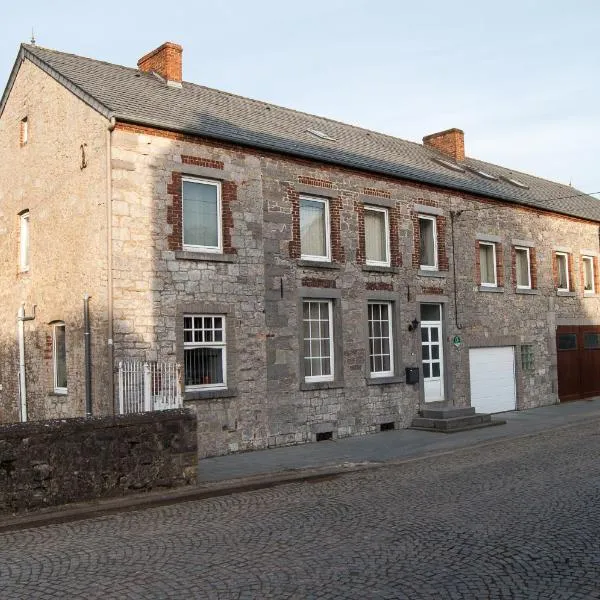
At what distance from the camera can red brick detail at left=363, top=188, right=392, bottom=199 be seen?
17339 millimetres

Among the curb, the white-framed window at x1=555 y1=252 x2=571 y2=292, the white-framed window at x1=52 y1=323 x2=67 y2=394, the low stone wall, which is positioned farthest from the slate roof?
the curb

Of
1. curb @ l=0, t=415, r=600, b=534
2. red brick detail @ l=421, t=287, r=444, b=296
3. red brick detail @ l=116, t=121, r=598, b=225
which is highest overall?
red brick detail @ l=116, t=121, r=598, b=225

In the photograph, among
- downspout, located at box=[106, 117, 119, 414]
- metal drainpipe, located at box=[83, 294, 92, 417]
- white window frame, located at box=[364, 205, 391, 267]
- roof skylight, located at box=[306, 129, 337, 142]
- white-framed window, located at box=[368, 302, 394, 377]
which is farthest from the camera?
roof skylight, located at box=[306, 129, 337, 142]

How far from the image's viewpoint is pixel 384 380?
17.1 metres

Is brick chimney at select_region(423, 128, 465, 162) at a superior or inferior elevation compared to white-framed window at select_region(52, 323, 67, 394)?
superior

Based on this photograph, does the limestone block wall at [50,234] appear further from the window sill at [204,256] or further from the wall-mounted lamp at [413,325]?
the wall-mounted lamp at [413,325]

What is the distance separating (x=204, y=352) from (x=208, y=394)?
0.90m

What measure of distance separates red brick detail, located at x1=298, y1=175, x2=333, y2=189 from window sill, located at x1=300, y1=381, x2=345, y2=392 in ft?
15.0

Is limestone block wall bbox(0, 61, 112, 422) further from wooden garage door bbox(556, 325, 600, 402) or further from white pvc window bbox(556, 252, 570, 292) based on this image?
white pvc window bbox(556, 252, 570, 292)

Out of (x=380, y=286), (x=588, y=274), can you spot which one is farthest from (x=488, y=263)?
(x=588, y=274)

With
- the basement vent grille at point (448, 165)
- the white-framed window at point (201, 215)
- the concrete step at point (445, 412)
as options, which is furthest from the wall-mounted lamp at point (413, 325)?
the basement vent grille at point (448, 165)

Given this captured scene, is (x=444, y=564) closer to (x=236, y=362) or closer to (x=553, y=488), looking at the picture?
(x=553, y=488)

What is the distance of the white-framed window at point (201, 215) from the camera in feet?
46.3

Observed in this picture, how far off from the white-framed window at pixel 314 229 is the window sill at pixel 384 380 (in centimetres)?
312
